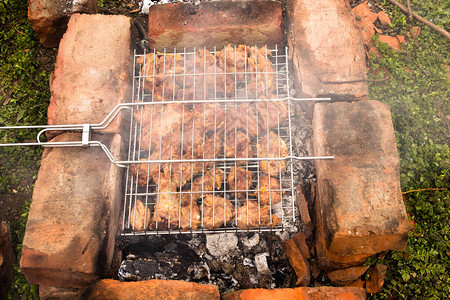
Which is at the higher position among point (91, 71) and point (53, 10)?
point (53, 10)

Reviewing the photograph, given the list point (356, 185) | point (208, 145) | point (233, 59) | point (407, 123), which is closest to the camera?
point (356, 185)

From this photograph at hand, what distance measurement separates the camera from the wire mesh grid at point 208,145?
3047 mm

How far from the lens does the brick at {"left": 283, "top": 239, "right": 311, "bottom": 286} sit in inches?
119

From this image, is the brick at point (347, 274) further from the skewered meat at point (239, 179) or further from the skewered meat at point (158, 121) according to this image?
the skewered meat at point (158, 121)

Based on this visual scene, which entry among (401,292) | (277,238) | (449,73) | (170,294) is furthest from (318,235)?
(449,73)

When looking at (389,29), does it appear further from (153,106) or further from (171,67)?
(153,106)

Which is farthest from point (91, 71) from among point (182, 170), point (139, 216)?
point (139, 216)

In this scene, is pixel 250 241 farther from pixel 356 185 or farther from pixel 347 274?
pixel 356 185

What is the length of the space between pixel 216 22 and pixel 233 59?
1.37 feet

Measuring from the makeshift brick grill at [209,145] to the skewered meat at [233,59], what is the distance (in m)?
0.01

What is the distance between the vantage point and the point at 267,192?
3.11 meters

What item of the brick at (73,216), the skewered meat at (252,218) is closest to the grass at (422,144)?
the skewered meat at (252,218)

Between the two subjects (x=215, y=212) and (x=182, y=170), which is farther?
(x=182, y=170)

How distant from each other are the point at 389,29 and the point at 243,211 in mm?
2942
